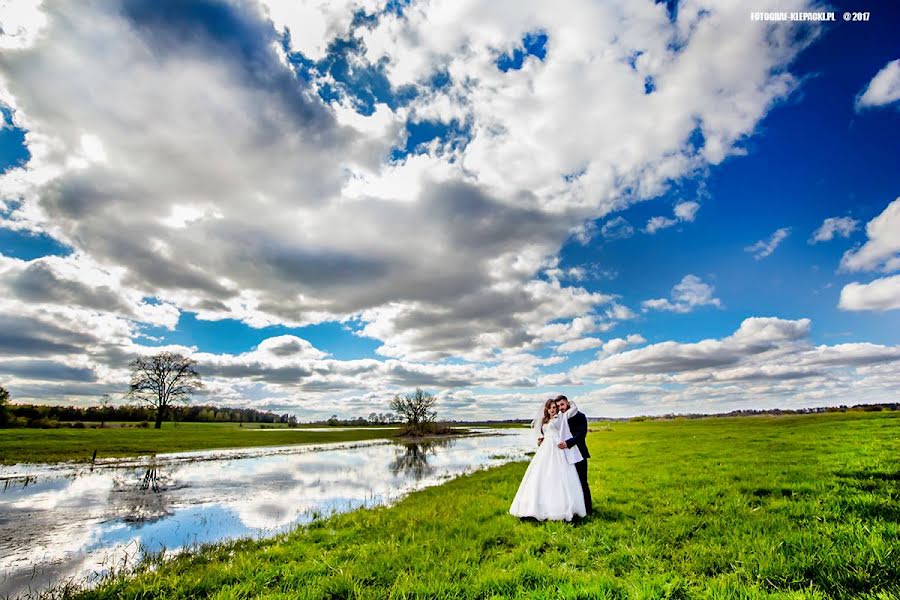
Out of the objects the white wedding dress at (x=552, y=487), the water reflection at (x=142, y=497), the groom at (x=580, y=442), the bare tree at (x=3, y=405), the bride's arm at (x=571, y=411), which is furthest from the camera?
the bare tree at (x=3, y=405)

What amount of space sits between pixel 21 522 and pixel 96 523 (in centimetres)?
224

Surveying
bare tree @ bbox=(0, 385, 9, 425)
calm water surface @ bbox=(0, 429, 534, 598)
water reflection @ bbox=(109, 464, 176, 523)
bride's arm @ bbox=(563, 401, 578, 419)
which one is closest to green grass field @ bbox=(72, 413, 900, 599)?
calm water surface @ bbox=(0, 429, 534, 598)

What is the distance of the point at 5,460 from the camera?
90.2ft

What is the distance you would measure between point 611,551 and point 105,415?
A: 151292mm

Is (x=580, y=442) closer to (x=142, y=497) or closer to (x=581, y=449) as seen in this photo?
(x=581, y=449)

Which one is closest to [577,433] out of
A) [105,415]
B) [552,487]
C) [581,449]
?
[581,449]

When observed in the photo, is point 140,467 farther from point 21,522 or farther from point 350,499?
point 350,499

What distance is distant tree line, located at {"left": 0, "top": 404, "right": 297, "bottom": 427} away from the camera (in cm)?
5794

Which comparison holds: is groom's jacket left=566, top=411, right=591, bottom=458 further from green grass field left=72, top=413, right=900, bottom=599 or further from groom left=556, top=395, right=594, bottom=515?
green grass field left=72, top=413, right=900, bottom=599

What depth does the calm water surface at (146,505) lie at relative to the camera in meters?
9.92

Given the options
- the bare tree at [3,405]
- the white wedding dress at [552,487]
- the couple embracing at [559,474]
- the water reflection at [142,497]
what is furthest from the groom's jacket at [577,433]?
the bare tree at [3,405]

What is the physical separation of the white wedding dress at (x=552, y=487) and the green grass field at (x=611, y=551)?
0.45 m

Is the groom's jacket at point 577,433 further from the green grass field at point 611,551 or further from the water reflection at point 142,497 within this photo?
the water reflection at point 142,497

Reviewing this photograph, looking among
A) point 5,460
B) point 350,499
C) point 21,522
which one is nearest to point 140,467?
point 5,460
